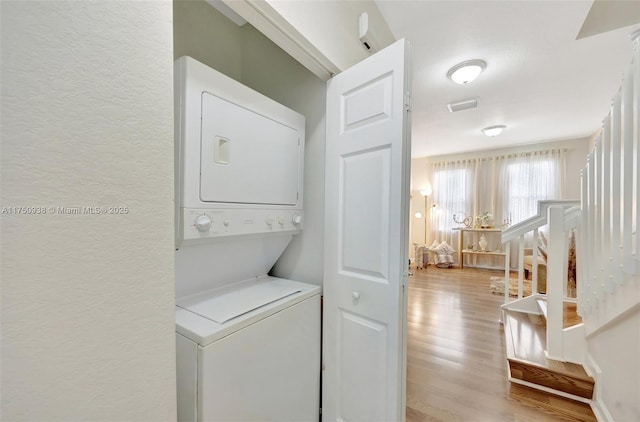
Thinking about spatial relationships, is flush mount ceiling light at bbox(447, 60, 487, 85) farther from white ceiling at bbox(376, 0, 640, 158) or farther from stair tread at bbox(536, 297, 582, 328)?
stair tread at bbox(536, 297, 582, 328)

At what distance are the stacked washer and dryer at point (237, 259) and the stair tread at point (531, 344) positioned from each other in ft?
5.68

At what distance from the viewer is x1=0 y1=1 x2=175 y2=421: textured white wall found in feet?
1.48

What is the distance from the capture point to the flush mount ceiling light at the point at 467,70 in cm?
228

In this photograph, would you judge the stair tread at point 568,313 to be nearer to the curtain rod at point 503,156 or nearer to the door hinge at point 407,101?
the door hinge at point 407,101

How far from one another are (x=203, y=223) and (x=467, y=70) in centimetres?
258

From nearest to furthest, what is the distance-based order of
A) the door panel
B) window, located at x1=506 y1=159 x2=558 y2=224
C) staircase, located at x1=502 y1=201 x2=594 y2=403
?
the door panel < staircase, located at x1=502 y1=201 x2=594 y2=403 < window, located at x1=506 y1=159 x2=558 y2=224

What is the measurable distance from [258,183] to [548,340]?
Answer: 2.48 m

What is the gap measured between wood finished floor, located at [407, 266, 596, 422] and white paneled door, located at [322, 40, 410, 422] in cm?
66

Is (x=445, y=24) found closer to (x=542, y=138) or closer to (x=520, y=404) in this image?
(x=520, y=404)

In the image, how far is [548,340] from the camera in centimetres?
198

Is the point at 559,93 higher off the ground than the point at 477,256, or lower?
higher

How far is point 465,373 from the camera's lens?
6.49 ft

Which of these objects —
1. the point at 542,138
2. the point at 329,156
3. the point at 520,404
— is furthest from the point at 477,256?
the point at 329,156

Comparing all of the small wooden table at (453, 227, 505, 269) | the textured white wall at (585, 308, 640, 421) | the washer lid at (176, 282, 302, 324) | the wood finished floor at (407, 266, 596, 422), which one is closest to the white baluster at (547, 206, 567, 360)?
the textured white wall at (585, 308, 640, 421)
